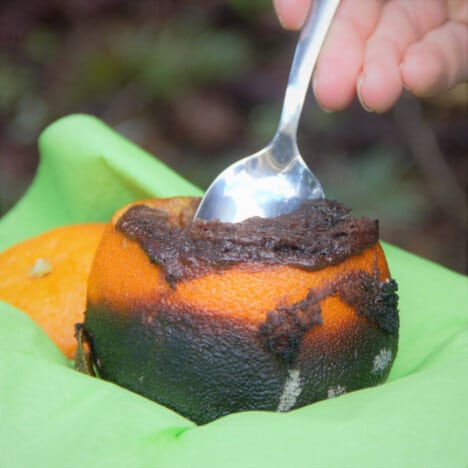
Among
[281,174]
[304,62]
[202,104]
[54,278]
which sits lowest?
[202,104]

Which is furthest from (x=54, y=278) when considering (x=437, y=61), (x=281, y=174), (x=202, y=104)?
(x=202, y=104)

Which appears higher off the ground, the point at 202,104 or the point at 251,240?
the point at 251,240

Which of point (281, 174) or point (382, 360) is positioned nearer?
point (382, 360)

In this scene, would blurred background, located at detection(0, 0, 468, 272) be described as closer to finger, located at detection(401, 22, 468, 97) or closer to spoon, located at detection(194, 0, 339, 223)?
finger, located at detection(401, 22, 468, 97)

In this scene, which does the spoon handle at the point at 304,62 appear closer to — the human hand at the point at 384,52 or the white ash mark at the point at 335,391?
the human hand at the point at 384,52

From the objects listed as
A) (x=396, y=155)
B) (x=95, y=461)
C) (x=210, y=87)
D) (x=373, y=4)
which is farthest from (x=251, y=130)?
(x=95, y=461)

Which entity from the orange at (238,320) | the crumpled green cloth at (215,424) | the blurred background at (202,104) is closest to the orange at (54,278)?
the crumpled green cloth at (215,424)

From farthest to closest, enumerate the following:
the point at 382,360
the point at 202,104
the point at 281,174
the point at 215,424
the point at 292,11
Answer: the point at 202,104, the point at 292,11, the point at 281,174, the point at 382,360, the point at 215,424

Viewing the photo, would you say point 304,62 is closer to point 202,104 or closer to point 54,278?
point 54,278
